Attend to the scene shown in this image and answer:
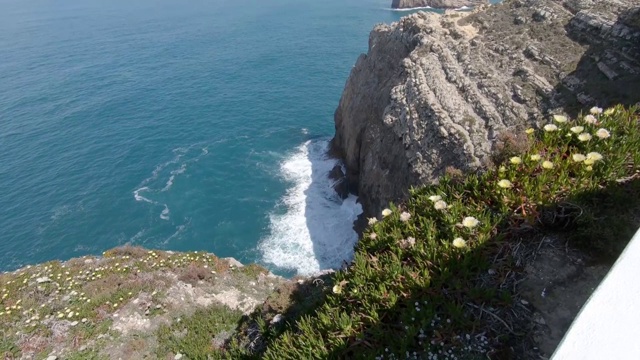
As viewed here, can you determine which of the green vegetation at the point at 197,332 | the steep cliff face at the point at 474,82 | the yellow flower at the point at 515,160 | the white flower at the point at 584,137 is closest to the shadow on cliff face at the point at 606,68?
the steep cliff face at the point at 474,82

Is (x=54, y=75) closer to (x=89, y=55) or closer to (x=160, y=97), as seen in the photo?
(x=89, y=55)

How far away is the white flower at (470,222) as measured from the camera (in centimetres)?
845

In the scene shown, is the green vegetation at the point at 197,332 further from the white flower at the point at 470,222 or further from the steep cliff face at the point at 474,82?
the steep cliff face at the point at 474,82

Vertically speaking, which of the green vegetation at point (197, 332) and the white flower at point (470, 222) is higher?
the white flower at point (470, 222)

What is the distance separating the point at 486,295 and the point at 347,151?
133 ft

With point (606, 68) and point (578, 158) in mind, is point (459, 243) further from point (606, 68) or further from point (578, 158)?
point (606, 68)

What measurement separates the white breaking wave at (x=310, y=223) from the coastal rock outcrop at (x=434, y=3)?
286 feet

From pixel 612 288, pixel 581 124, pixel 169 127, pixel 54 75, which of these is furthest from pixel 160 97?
pixel 612 288

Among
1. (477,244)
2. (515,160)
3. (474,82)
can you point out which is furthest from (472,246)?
(474,82)

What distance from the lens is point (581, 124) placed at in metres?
10.4

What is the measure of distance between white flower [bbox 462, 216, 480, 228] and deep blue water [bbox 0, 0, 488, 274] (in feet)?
97.6

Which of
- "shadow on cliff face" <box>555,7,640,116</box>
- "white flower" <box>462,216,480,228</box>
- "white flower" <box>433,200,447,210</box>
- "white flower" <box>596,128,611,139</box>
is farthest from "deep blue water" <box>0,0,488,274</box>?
"white flower" <box>596,128,611,139</box>

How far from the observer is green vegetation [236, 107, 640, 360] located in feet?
24.9

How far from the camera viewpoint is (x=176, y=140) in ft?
185
